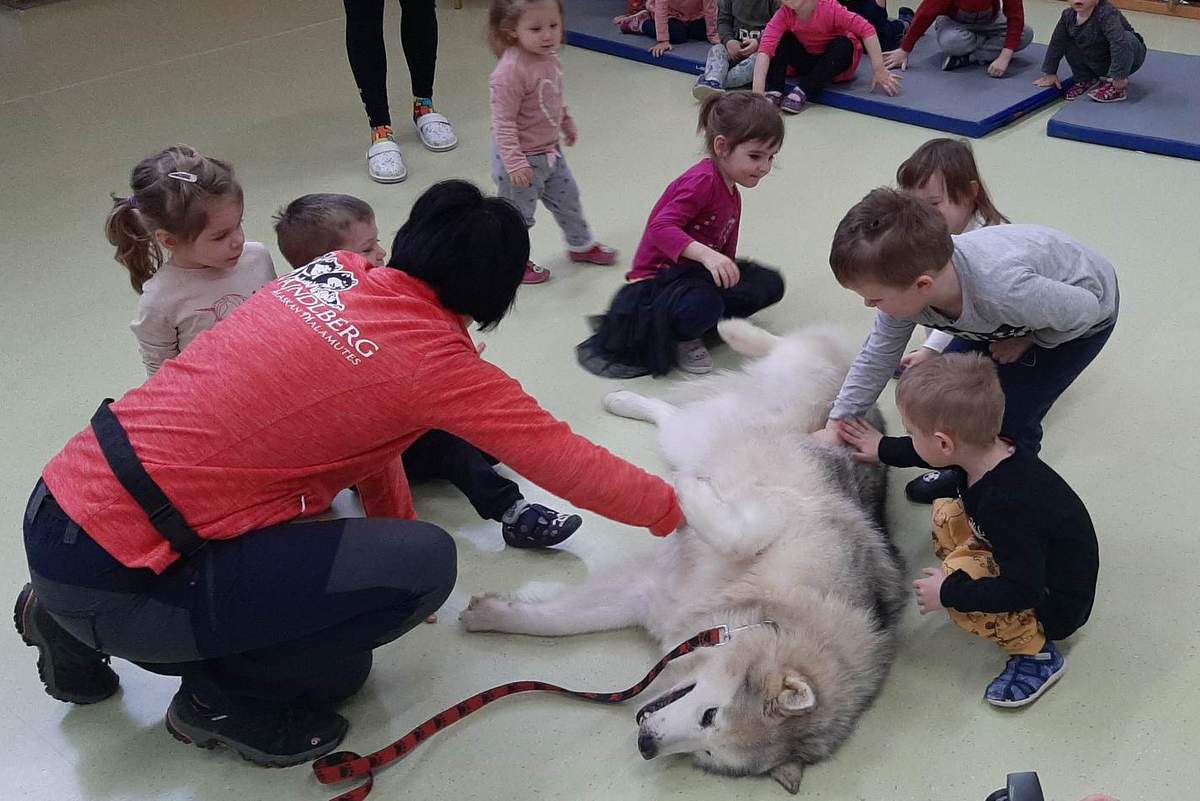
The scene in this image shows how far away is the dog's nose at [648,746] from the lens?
1935 mm

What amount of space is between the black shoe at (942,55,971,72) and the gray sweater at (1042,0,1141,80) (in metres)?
0.48

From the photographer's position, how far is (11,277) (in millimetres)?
3789

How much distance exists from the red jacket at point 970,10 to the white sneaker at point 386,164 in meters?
2.70

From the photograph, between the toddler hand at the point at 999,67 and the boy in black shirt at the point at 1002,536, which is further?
the toddler hand at the point at 999,67

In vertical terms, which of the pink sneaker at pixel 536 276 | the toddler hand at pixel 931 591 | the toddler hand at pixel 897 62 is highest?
the toddler hand at pixel 931 591

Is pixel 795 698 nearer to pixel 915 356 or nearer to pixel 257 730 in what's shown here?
pixel 257 730

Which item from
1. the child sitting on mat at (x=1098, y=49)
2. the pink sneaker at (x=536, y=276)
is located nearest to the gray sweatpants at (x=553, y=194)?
the pink sneaker at (x=536, y=276)

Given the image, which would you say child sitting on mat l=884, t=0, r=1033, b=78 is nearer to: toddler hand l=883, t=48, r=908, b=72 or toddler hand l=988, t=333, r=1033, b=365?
toddler hand l=883, t=48, r=908, b=72

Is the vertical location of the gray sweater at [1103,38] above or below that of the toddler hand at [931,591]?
above

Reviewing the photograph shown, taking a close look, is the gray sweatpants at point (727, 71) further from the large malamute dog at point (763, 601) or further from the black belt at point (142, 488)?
the black belt at point (142, 488)

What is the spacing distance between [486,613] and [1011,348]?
4.46 ft

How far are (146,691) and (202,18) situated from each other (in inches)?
231

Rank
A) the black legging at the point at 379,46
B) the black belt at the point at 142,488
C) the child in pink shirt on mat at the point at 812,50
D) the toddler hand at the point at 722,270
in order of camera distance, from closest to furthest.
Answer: the black belt at the point at 142,488 → the toddler hand at the point at 722,270 → the black legging at the point at 379,46 → the child in pink shirt on mat at the point at 812,50

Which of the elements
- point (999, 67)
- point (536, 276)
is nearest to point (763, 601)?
point (536, 276)
